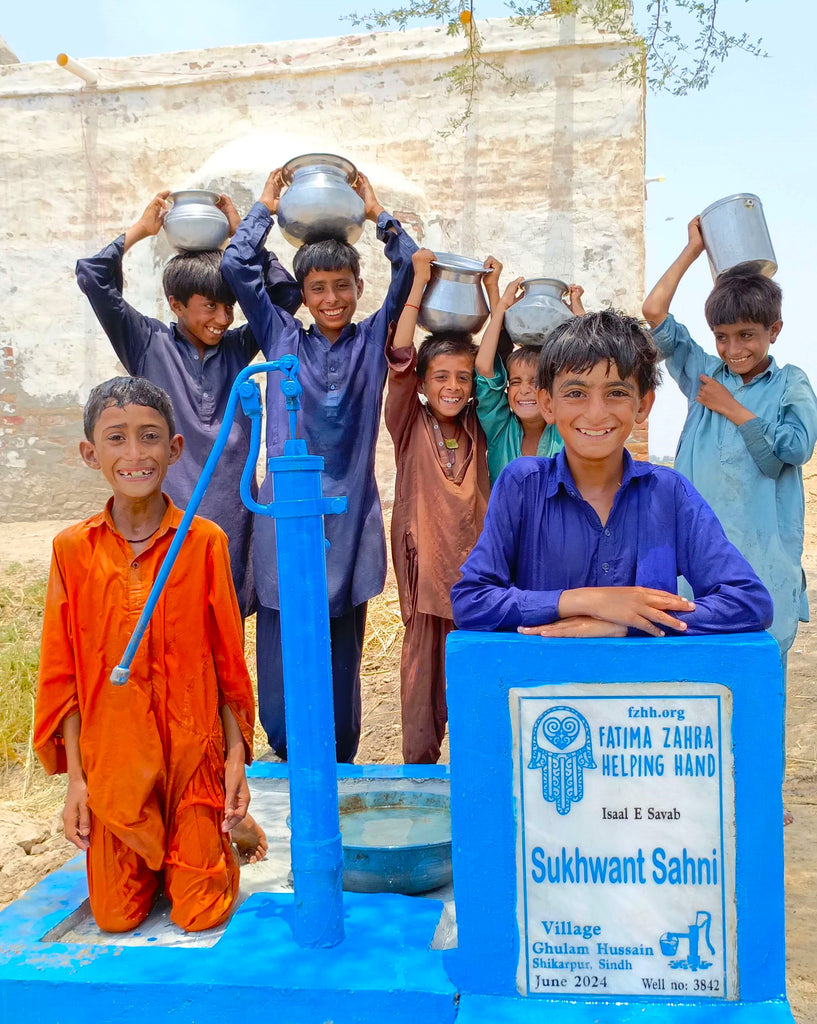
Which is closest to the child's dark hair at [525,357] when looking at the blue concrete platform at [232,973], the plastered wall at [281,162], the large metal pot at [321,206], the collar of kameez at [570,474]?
the large metal pot at [321,206]

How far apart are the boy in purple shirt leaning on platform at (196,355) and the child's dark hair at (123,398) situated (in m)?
1.01

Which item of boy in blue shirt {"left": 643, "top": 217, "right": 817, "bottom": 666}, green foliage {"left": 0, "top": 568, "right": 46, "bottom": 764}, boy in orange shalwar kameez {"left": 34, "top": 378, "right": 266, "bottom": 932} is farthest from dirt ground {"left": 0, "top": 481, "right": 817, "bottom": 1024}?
boy in orange shalwar kameez {"left": 34, "top": 378, "right": 266, "bottom": 932}

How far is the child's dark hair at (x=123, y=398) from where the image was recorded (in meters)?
2.05

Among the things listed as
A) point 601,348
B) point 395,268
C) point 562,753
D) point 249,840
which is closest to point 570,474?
point 601,348

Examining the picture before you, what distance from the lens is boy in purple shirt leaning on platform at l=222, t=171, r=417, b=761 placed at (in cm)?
307

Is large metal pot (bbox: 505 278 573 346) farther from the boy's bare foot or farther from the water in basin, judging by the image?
the boy's bare foot

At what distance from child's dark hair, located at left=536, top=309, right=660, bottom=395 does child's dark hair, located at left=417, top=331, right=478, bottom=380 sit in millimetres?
1145

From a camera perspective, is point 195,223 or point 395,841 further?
point 195,223

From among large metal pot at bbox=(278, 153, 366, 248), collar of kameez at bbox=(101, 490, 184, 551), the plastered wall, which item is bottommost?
collar of kameez at bbox=(101, 490, 184, 551)

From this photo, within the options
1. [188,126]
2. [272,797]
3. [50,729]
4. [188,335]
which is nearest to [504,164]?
[188,126]

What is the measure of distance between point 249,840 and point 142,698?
490 mm

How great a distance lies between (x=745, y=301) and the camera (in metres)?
2.93

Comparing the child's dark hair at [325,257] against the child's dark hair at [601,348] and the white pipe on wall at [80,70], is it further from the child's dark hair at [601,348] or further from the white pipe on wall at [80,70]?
the white pipe on wall at [80,70]

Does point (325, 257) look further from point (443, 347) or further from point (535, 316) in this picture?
point (535, 316)
